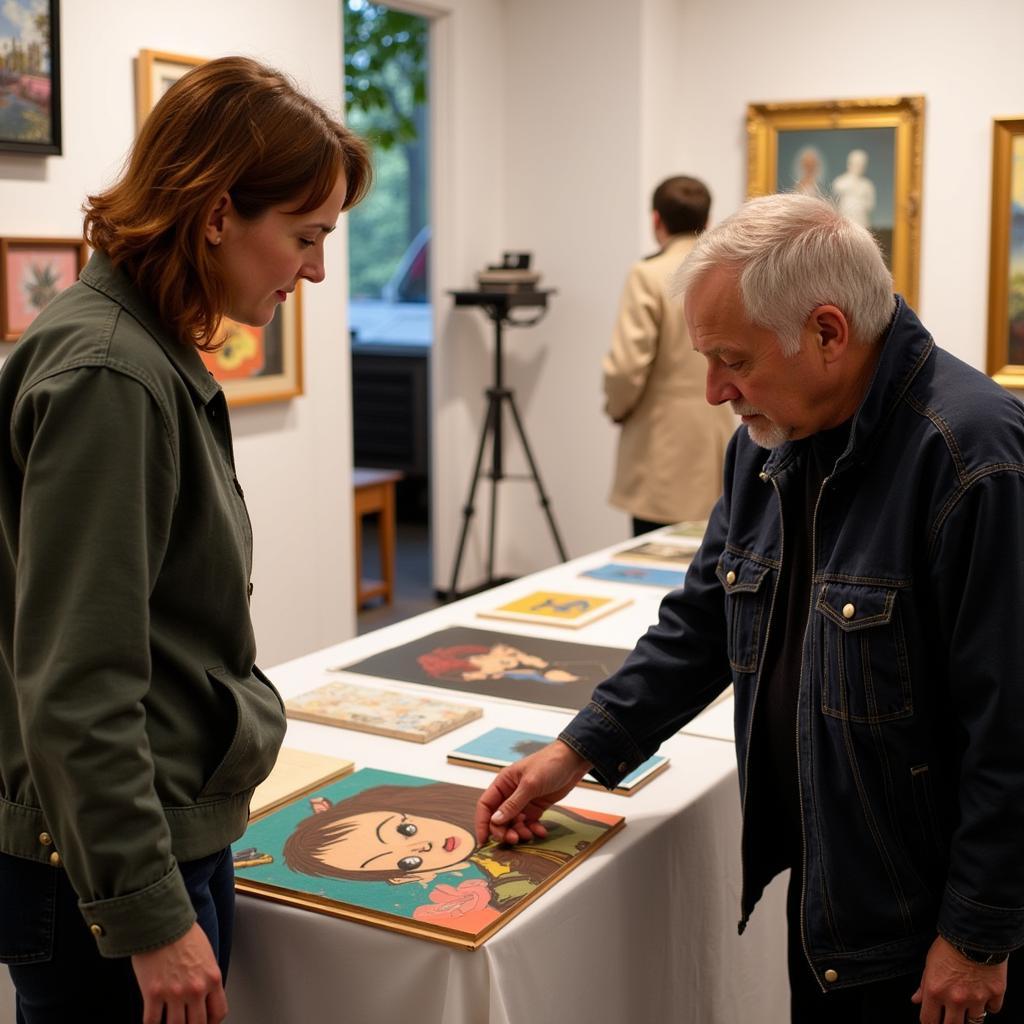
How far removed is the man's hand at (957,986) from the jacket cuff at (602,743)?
1.58 ft

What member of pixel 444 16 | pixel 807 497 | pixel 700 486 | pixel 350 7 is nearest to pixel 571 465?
pixel 700 486

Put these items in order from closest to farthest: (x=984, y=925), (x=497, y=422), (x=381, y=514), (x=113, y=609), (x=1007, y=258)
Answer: (x=113, y=609)
(x=984, y=925)
(x=1007, y=258)
(x=497, y=422)
(x=381, y=514)

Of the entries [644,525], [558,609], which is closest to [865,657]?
[558,609]

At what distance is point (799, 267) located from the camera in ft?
4.82

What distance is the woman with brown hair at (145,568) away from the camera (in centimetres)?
113

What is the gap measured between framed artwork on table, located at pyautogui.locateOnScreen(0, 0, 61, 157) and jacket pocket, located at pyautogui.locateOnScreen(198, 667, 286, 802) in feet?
8.65

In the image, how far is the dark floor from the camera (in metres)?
5.97

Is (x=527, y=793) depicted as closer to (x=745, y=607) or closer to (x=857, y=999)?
(x=745, y=607)

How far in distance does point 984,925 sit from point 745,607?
444 mm

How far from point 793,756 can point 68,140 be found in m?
2.97

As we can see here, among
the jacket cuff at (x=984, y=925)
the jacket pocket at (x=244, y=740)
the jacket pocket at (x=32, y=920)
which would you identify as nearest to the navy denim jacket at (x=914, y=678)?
the jacket cuff at (x=984, y=925)

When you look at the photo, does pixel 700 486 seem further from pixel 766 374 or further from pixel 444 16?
pixel 766 374

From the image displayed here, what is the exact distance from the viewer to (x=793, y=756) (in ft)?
5.21

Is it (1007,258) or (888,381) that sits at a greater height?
(1007,258)
